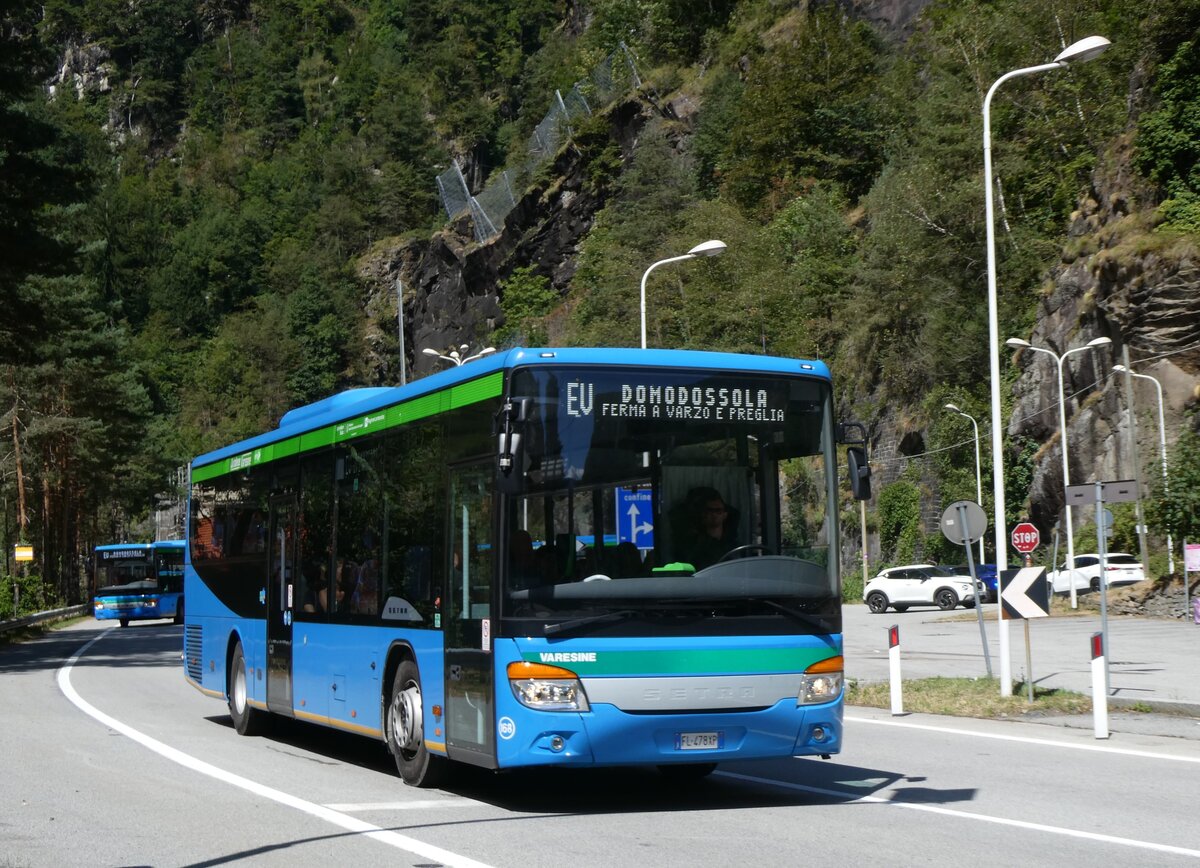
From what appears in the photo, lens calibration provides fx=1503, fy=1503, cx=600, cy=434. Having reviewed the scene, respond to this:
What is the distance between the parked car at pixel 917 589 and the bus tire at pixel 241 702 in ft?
118

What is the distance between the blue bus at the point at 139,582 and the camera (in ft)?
179

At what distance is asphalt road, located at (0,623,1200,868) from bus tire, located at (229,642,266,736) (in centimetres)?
27

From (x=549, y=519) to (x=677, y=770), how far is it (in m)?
3.09

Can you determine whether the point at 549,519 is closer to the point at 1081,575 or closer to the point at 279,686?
the point at 279,686

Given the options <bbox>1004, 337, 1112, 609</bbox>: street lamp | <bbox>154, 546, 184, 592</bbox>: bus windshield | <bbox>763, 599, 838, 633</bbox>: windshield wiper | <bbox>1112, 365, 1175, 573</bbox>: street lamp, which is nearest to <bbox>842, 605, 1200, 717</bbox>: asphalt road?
<bbox>1112, 365, 1175, 573</bbox>: street lamp

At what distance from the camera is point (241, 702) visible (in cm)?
1612

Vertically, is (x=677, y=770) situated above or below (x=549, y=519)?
below

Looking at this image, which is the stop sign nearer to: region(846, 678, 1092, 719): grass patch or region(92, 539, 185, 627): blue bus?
region(846, 678, 1092, 719): grass patch

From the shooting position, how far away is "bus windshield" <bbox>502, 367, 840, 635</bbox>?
9719mm

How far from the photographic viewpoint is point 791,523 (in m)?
10.3

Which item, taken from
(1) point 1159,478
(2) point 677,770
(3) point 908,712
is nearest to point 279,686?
(2) point 677,770

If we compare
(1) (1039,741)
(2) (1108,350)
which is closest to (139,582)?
(2) (1108,350)

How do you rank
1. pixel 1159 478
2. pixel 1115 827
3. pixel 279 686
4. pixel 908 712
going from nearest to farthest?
pixel 1115 827 → pixel 279 686 → pixel 908 712 → pixel 1159 478

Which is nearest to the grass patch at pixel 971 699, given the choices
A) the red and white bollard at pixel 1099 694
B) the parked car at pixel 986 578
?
the red and white bollard at pixel 1099 694
